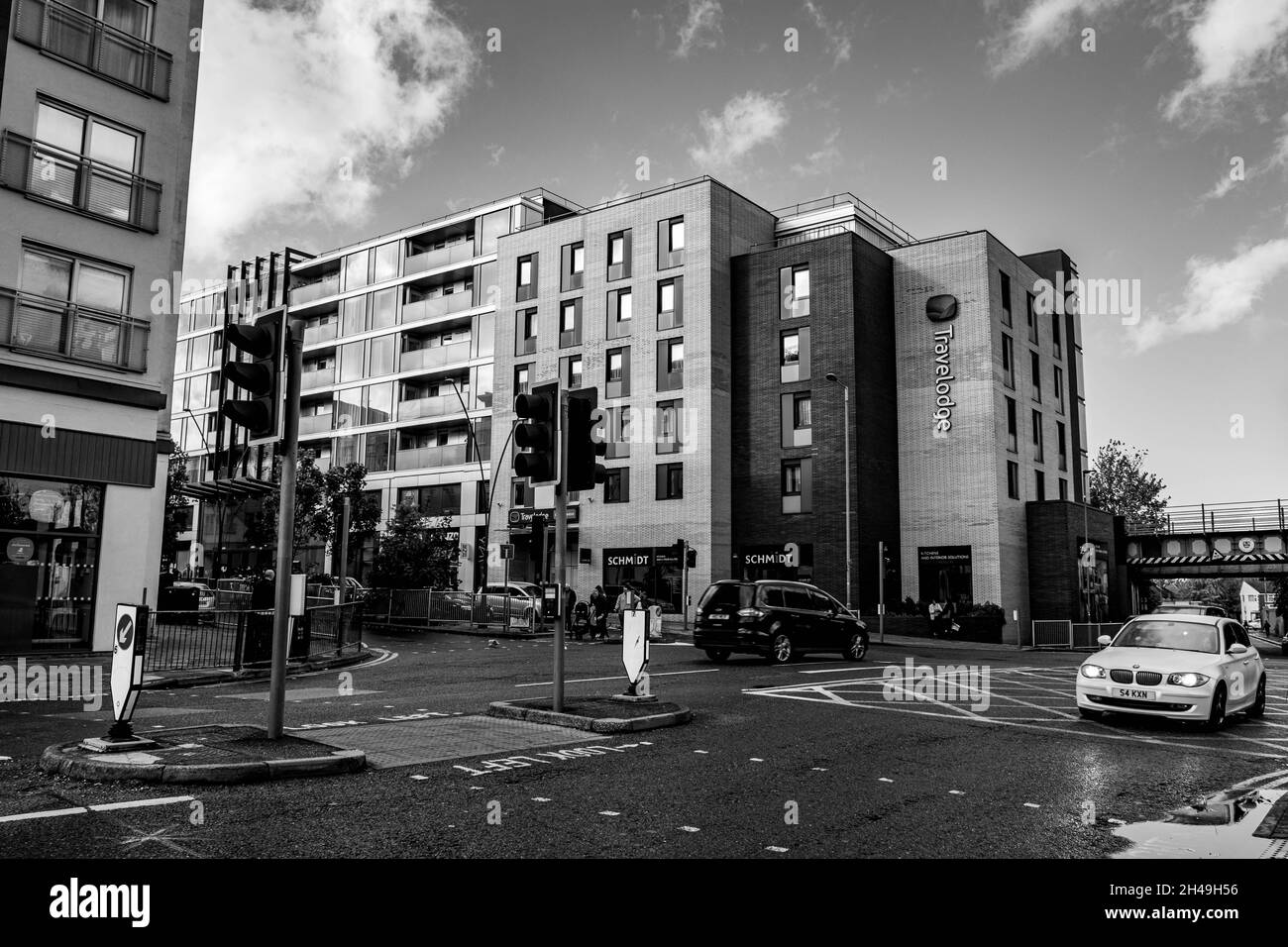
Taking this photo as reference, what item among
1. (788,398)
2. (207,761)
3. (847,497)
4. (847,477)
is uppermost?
(788,398)

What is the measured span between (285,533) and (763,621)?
13422mm

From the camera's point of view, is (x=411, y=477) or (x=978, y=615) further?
(x=411, y=477)

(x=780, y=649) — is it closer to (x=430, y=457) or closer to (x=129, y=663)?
(x=129, y=663)

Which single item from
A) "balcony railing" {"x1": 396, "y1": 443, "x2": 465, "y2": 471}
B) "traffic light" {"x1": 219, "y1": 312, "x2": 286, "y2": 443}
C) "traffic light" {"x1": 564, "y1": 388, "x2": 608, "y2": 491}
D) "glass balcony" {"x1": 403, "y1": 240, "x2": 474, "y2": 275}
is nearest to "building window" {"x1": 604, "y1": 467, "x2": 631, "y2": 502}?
"balcony railing" {"x1": 396, "y1": 443, "x2": 465, "y2": 471}

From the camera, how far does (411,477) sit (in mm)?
52156

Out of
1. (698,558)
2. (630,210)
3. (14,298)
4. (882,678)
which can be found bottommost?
(882,678)

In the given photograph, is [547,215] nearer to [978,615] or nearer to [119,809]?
[978,615]

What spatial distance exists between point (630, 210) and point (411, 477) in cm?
1888

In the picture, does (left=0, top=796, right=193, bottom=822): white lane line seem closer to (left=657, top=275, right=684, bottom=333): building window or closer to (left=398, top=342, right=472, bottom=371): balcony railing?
(left=657, top=275, right=684, bottom=333): building window

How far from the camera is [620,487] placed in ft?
143

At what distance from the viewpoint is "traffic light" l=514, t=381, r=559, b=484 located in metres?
10.2

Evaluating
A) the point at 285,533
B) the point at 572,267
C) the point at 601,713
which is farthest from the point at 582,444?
the point at 572,267

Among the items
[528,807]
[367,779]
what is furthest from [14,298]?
[528,807]

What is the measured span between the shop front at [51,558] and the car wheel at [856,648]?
52.3 feet
